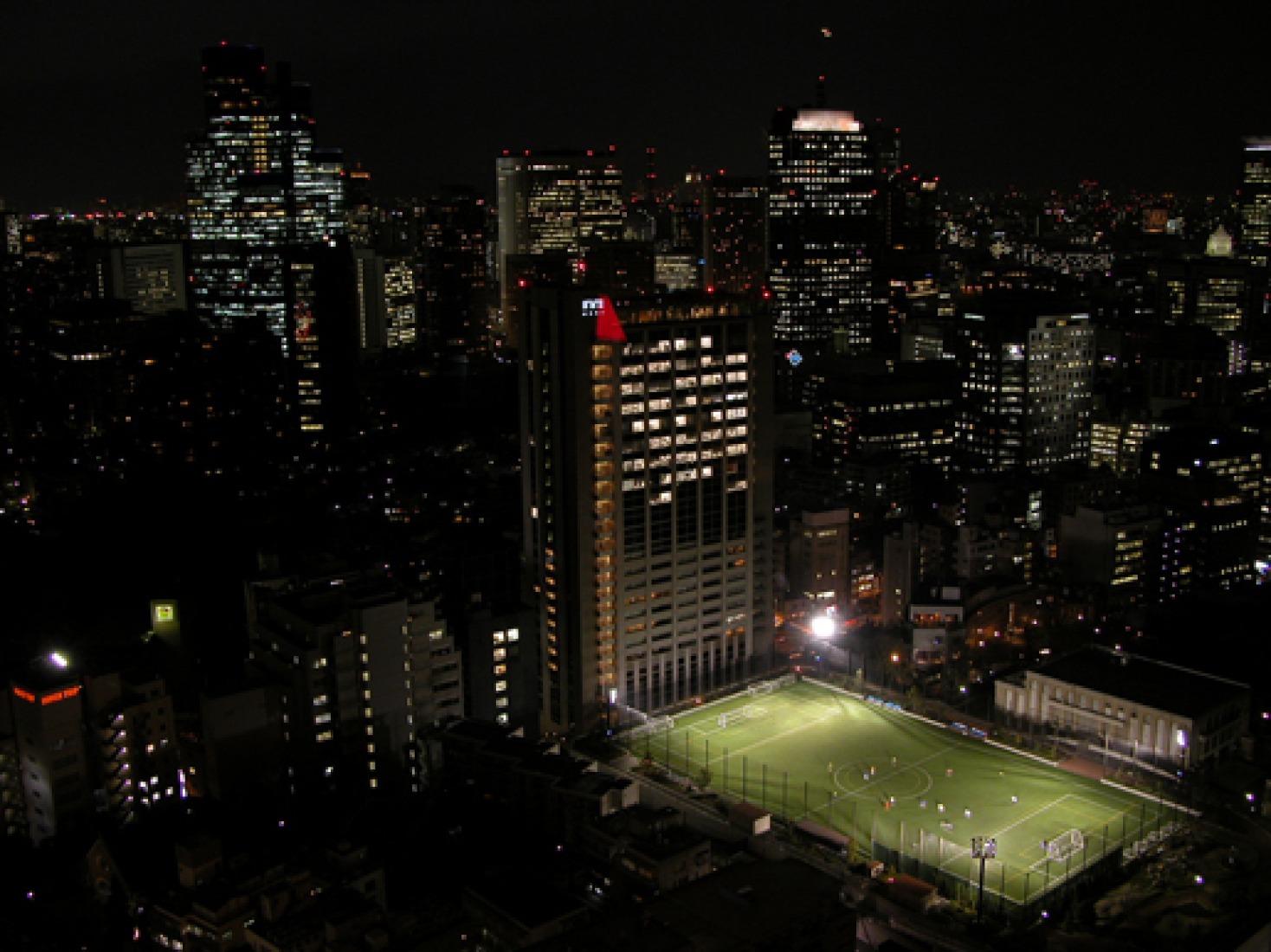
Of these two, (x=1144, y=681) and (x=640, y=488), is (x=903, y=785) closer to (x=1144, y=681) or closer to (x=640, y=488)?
(x=1144, y=681)

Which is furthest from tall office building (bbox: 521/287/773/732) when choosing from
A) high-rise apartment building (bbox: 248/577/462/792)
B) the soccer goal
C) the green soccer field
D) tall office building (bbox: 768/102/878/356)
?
tall office building (bbox: 768/102/878/356)

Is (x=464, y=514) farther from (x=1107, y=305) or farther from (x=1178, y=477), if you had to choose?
(x=1107, y=305)

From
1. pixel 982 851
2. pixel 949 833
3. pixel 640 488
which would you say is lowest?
pixel 949 833

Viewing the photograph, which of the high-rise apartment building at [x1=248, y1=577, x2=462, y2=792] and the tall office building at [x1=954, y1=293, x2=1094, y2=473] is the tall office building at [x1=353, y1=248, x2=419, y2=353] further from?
the high-rise apartment building at [x1=248, y1=577, x2=462, y2=792]

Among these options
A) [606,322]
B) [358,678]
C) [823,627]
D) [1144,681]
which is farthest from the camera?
[823,627]

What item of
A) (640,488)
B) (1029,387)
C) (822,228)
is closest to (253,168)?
(822,228)

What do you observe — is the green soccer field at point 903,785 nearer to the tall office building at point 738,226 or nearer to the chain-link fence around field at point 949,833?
the chain-link fence around field at point 949,833
